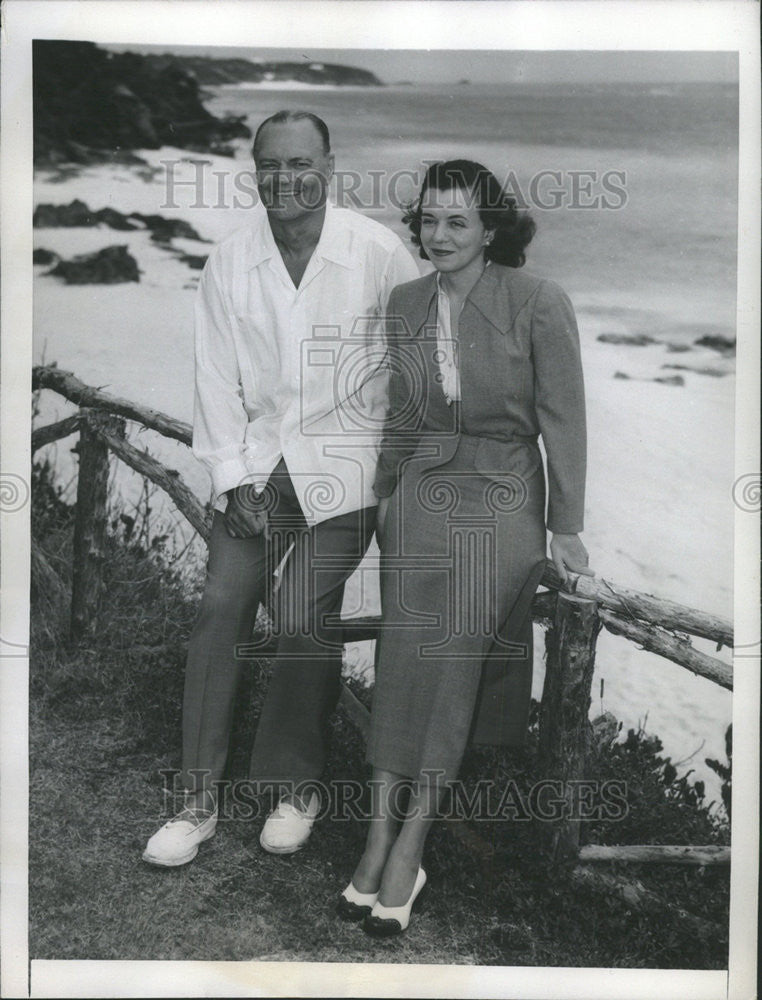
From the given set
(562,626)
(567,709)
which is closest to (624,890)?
(567,709)

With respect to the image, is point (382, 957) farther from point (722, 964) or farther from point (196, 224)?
point (196, 224)

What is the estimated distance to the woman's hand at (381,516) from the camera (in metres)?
3.60

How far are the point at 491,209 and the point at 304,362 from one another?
716mm

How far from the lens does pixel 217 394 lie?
3.60 meters

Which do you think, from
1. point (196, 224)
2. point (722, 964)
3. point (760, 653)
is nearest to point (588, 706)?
point (760, 653)

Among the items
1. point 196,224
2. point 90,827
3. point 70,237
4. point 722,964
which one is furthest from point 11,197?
point 722,964

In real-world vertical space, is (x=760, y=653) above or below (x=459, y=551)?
below

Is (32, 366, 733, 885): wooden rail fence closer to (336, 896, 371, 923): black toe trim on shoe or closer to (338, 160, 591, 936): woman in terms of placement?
(338, 160, 591, 936): woman

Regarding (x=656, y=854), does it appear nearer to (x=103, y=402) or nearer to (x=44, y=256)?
(x=103, y=402)

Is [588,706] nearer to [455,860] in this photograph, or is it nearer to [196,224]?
[455,860]

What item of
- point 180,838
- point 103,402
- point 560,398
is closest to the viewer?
point 560,398

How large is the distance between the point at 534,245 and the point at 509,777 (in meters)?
1.62

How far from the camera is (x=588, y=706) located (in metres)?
3.55

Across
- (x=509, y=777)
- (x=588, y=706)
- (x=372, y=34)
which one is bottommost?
(x=509, y=777)
